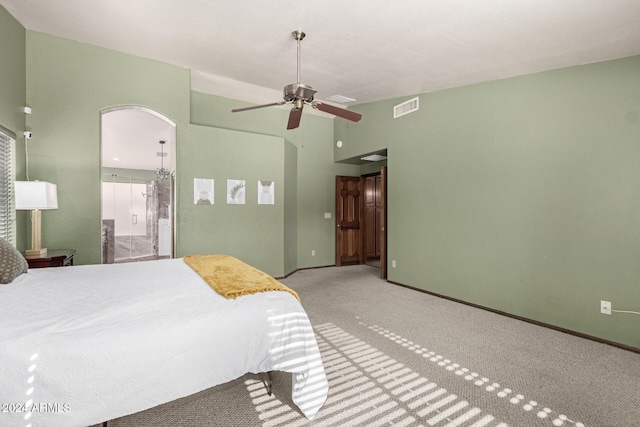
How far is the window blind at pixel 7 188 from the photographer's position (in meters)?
3.01

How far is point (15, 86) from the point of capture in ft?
10.5

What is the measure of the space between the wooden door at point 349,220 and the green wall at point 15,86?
483cm

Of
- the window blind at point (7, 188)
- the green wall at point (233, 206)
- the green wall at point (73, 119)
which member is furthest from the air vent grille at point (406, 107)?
the window blind at point (7, 188)

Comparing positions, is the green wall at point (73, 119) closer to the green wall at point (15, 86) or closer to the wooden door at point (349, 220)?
the green wall at point (15, 86)

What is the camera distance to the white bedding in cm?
118

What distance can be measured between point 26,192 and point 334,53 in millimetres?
3418

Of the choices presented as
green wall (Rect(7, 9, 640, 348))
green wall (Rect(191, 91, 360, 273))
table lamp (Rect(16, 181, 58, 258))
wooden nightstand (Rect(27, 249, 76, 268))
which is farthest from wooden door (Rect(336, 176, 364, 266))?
table lamp (Rect(16, 181, 58, 258))

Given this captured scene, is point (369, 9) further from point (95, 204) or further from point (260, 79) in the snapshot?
point (95, 204)

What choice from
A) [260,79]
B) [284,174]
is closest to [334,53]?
[260,79]

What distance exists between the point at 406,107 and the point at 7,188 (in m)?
5.08

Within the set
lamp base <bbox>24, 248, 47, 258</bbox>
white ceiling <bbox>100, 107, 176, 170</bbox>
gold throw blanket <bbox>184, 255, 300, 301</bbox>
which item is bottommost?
gold throw blanket <bbox>184, 255, 300, 301</bbox>

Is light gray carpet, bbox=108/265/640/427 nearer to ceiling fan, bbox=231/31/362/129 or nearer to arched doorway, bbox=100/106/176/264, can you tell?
ceiling fan, bbox=231/31/362/129

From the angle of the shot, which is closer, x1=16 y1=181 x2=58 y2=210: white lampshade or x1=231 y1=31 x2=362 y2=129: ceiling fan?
x1=231 y1=31 x2=362 y2=129: ceiling fan

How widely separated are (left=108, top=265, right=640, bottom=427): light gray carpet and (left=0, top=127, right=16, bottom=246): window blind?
2697mm
